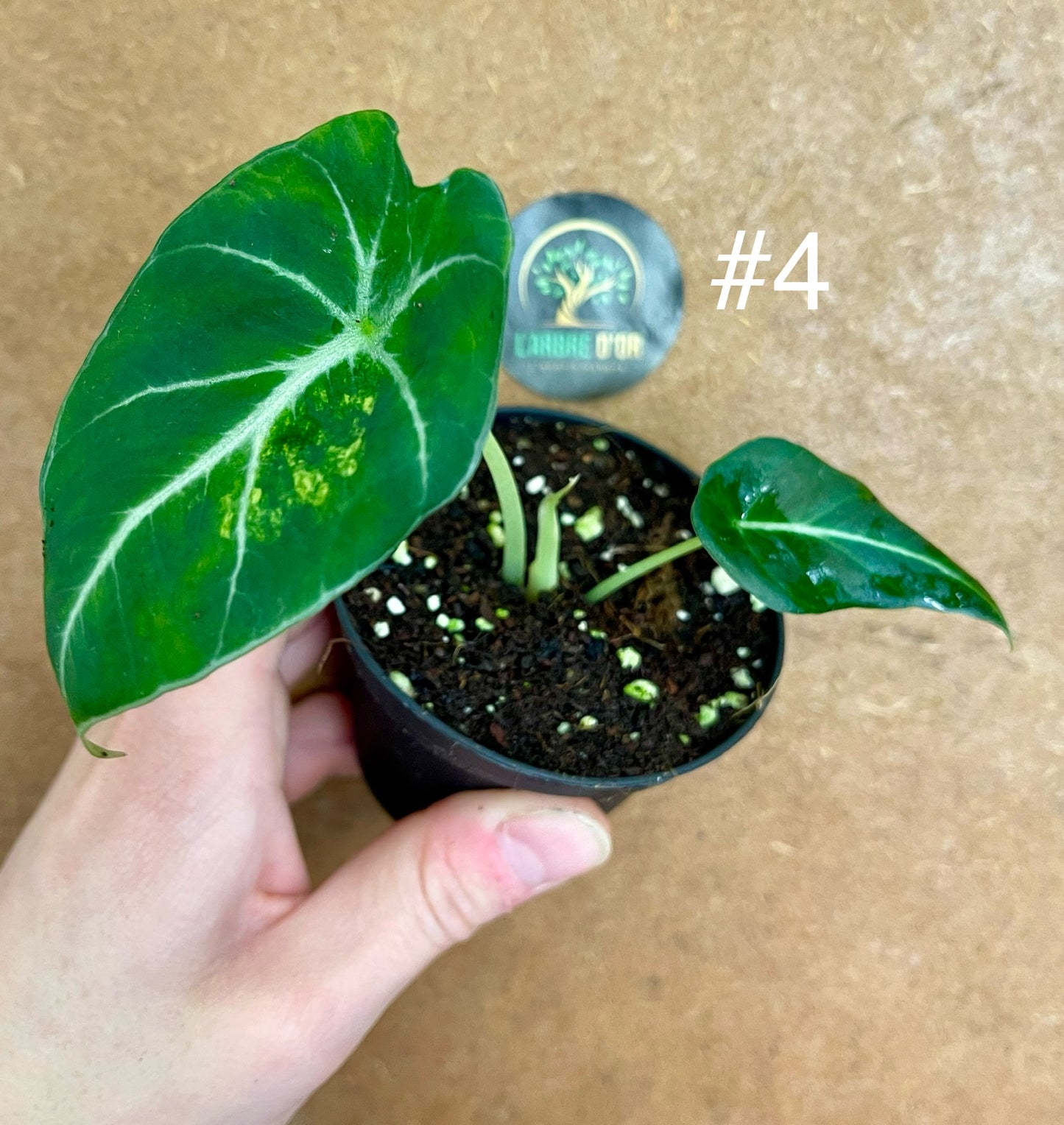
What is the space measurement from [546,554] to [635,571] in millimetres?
83

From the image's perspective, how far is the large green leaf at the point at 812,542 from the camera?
64 cm

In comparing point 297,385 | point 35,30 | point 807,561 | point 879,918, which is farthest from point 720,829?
point 35,30

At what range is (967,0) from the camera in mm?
1102

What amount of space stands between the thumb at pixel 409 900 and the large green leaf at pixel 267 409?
1.44 ft

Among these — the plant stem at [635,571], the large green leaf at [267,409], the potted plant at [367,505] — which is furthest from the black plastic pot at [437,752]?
the large green leaf at [267,409]

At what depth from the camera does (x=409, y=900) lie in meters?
0.83

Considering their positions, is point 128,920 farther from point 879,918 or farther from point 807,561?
point 879,918

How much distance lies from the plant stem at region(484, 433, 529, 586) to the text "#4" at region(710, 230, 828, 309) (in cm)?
49

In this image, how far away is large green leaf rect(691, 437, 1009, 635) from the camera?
0.64 m

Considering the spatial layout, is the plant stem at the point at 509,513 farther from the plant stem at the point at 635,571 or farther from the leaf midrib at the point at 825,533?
the leaf midrib at the point at 825,533

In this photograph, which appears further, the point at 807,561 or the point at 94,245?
the point at 94,245

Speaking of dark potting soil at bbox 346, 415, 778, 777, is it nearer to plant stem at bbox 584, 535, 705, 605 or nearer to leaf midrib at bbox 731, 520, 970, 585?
plant stem at bbox 584, 535, 705, 605

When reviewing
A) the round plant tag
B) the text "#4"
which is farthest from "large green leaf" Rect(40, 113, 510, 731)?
the text "#4"

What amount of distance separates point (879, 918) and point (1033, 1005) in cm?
22
